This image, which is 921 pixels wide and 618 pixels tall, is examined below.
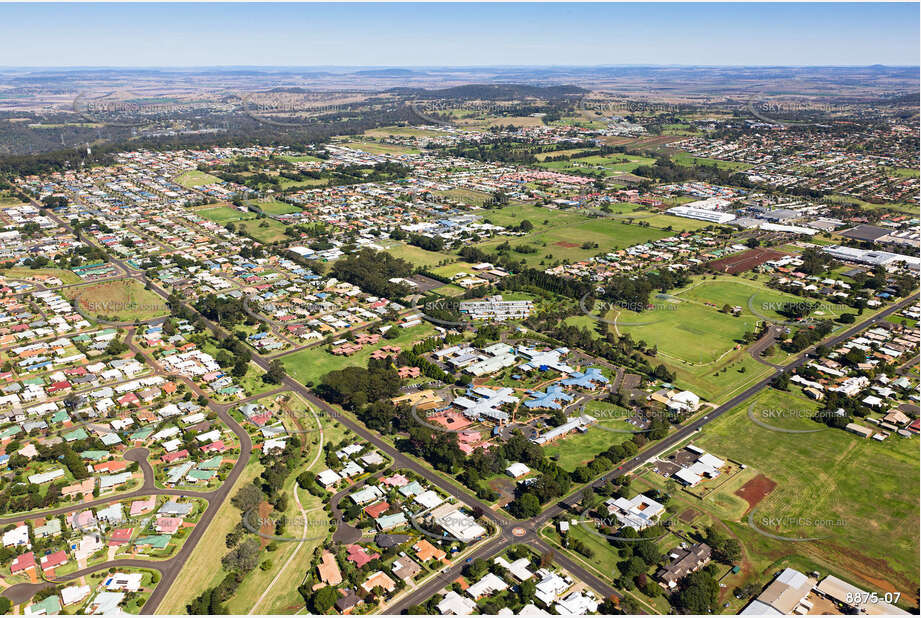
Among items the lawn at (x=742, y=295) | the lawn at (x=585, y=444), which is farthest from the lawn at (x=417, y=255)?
the lawn at (x=585, y=444)

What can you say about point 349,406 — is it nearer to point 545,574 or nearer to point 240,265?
point 545,574

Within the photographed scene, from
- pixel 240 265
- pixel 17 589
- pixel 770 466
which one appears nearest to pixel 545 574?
pixel 770 466
